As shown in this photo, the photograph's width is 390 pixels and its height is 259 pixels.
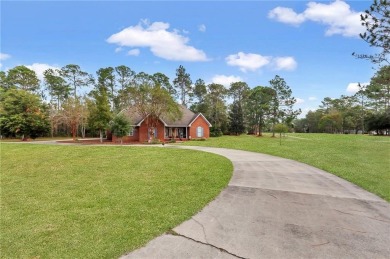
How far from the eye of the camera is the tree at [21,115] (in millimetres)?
32875

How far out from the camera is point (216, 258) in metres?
3.43

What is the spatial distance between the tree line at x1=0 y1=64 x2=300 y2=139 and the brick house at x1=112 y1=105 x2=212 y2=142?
1590mm

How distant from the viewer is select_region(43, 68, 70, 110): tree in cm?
4884

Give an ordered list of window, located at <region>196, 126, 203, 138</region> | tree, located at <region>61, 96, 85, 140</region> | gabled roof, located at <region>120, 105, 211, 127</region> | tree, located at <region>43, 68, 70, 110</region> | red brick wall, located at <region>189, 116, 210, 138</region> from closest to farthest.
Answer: gabled roof, located at <region>120, 105, 211, 127</region>
tree, located at <region>61, 96, 85, 140</region>
red brick wall, located at <region>189, 116, 210, 138</region>
window, located at <region>196, 126, 203, 138</region>
tree, located at <region>43, 68, 70, 110</region>

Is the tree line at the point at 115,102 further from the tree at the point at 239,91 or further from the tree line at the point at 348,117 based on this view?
the tree line at the point at 348,117

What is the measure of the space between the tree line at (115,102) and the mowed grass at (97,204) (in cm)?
1789

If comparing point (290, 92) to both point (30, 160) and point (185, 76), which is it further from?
point (30, 160)

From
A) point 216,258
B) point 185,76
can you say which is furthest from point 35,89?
point 216,258

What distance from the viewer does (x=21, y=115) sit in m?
33.5

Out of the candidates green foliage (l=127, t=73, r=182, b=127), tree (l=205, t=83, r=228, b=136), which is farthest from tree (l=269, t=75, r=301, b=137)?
green foliage (l=127, t=73, r=182, b=127)

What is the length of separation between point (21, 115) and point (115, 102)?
746 inches

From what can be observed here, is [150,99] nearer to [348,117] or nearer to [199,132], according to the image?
[199,132]

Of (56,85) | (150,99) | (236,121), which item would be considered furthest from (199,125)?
(56,85)

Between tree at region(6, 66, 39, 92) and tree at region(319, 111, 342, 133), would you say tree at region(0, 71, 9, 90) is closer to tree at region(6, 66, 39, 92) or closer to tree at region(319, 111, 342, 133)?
tree at region(6, 66, 39, 92)
